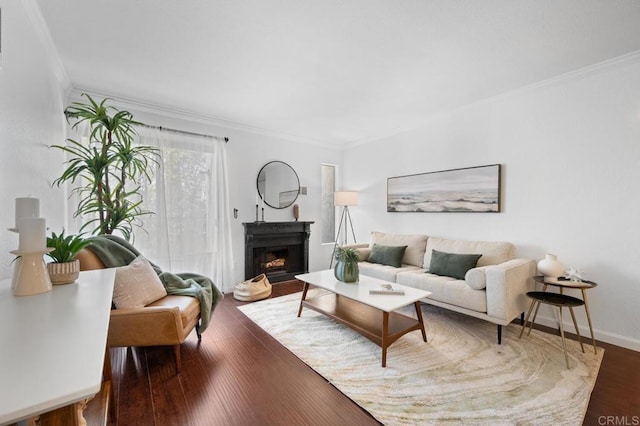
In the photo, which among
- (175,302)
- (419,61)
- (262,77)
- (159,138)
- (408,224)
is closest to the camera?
(175,302)

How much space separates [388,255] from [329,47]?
257cm

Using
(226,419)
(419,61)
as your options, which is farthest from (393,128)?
(226,419)

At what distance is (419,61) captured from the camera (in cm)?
240

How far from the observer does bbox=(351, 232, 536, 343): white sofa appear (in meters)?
2.36

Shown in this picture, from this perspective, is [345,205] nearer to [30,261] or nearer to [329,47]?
[329,47]

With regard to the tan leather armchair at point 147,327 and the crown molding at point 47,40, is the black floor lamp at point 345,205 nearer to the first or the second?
the tan leather armchair at point 147,327

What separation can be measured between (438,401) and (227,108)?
373 centimetres

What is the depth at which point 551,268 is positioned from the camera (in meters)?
2.43

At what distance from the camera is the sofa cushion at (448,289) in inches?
98.0

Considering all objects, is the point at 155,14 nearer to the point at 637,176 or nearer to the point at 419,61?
the point at 419,61

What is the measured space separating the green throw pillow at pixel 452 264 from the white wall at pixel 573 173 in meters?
0.56

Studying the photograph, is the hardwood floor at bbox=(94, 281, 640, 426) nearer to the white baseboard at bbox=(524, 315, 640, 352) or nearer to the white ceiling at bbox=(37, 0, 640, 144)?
the white baseboard at bbox=(524, 315, 640, 352)

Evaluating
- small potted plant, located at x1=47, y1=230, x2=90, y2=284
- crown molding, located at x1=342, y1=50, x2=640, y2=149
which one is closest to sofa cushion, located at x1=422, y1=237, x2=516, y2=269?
crown molding, located at x1=342, y1=50, x2=640, y2=149

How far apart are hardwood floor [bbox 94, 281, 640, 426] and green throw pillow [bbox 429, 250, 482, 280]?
118 centimetres
